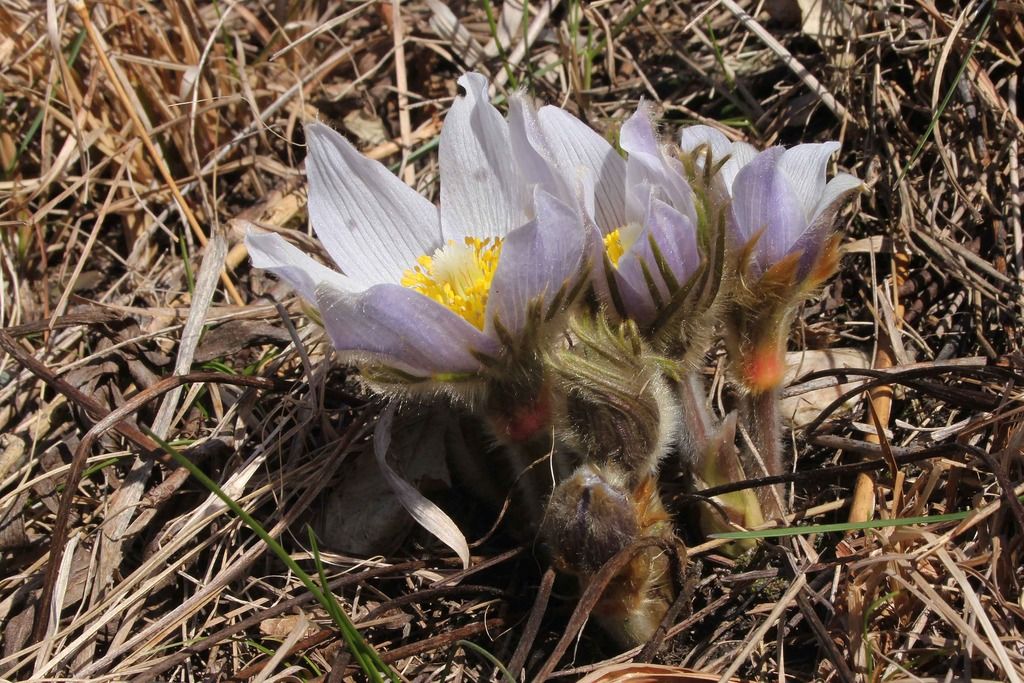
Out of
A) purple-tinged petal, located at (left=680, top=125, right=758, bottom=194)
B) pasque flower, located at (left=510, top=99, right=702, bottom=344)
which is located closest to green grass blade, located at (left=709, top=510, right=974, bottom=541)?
pasque flower, located at (left=510, top=99, right=702, bottom=344)

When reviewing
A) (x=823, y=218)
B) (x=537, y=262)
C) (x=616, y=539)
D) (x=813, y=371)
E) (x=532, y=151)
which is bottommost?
(x=813, y=371)

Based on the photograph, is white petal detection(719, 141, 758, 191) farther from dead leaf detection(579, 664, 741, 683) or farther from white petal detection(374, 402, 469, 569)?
dead leaf detection(579, 664, 741, 683)

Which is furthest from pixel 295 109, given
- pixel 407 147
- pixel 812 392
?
pixel 812 392

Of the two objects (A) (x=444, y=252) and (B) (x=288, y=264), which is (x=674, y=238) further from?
(B) (x=288, y=264)

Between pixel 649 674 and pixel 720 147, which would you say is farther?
pixel 720 147

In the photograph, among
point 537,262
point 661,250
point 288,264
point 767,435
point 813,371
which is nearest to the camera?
point 537,262

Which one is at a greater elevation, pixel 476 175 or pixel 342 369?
pixel 476 175

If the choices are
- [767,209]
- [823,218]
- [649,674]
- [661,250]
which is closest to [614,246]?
[661,250]

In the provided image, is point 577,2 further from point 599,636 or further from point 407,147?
point 599,636
